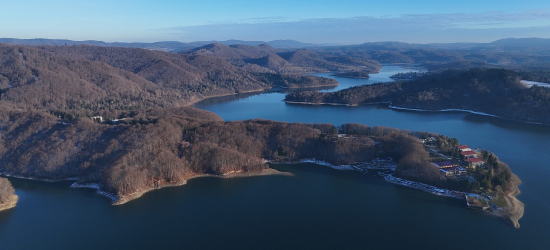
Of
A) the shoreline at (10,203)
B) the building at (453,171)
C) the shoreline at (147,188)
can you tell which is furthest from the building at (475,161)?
the shoreline at (10,203)

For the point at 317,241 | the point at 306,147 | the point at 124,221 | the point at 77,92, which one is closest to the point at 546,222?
the point at 317,241

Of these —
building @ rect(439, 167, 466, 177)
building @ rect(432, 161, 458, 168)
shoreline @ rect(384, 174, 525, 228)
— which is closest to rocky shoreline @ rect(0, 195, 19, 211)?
shoreline @ rect(384, 174, 525, 228)

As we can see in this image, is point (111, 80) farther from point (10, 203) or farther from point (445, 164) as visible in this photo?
point (445, 164)

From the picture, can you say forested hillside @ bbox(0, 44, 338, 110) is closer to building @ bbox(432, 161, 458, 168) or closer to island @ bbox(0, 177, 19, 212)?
island @ bbox(0, 177, 19, 212)

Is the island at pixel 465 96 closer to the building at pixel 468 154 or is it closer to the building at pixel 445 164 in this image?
the building at pixel 468 154

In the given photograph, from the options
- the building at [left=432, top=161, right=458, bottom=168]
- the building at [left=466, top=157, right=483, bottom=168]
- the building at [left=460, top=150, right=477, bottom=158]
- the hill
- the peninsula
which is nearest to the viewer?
the peninsula

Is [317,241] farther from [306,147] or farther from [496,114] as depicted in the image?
[496,114]
